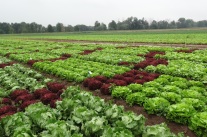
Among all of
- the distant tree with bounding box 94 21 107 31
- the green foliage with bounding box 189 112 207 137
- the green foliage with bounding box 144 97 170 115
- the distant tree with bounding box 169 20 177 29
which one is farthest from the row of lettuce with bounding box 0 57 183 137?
the distant tree with bounding box 169 20 177 29

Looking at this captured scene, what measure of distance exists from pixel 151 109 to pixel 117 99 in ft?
6.45

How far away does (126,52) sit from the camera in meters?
21.5

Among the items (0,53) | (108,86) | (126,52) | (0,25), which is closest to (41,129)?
(108,86)

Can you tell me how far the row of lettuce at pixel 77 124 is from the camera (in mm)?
5027

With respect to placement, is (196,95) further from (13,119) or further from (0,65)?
(0,65)

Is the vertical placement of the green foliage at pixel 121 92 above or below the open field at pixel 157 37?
below

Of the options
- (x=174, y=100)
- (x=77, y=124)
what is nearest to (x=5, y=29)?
(x=174, y=100)

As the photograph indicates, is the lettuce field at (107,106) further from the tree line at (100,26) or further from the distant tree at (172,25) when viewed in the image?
the distant tree at (172,25)

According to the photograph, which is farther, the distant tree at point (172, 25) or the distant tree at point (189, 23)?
the distant tree at point (189, 23)

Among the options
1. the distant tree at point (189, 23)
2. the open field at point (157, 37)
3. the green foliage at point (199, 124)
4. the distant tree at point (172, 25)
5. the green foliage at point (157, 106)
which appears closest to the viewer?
the green foliage at point (199, 124)

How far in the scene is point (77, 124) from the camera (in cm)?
586

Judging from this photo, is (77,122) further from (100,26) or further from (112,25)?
(100,26)

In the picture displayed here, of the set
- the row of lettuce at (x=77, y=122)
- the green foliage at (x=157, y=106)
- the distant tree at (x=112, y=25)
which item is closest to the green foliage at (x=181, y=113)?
the green foliage at (x=157, y=106)

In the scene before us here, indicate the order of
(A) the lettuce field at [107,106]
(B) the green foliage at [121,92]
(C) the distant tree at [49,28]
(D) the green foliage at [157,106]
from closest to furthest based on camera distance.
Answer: (A) the lettuce field at [107,106]
(D) the green foliage at [157,106]
(B) the green foliage at [121,92]
(C) the distant tree at [49,28]
